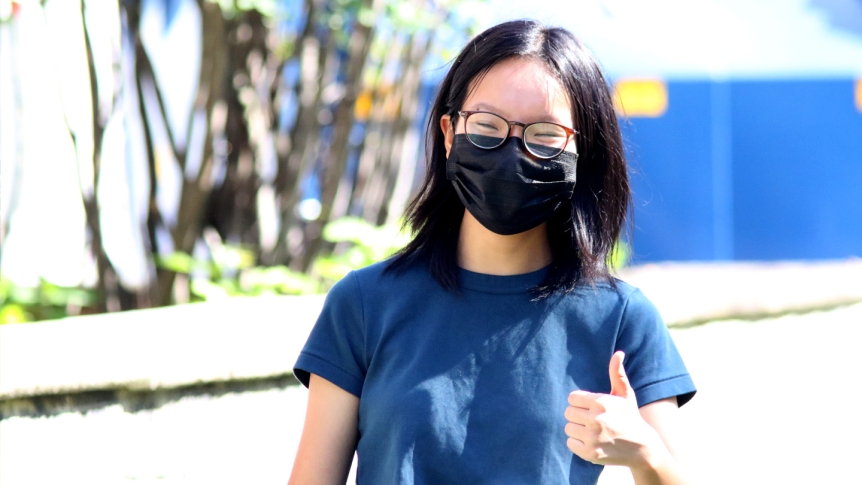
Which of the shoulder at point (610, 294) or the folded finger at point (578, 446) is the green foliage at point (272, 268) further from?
the folded finger at point (578, 446)

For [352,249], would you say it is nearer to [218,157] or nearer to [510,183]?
[218,157]

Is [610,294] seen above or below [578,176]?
below

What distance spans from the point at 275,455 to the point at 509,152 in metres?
1.70

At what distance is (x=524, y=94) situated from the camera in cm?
175

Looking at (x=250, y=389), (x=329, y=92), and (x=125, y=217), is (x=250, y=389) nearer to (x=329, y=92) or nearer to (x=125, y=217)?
(x=125, y=217)

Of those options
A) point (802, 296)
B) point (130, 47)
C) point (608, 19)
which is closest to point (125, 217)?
point (130, 47)

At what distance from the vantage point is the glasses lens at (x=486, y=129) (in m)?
1.78

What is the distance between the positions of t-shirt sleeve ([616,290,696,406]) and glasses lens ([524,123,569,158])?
0.31 metres

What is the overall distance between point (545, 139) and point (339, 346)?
0.54 m

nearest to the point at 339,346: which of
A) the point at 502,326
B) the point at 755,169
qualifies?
the point at 502,326

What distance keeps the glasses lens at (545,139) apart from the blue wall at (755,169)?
5099 mm

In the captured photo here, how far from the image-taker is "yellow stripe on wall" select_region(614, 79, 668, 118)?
679 centimetres

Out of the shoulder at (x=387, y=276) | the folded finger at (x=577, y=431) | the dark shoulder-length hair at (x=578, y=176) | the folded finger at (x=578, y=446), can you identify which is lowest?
the folded finger at (x=578, y=446)

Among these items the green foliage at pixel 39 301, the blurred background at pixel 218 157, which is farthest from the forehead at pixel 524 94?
the green foliage at pixel 39 301
